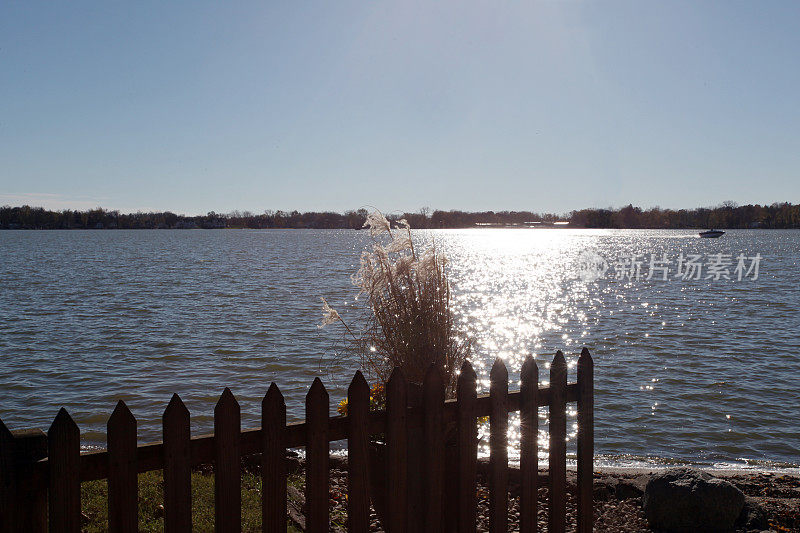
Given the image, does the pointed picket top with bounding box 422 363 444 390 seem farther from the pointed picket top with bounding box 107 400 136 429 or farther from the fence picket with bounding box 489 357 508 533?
the pointed picket top with bounding box 107 400 136 429

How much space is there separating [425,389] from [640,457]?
727 cm

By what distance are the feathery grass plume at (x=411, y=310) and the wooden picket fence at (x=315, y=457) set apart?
143 centimetres

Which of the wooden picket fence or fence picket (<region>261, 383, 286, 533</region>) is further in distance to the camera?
fence picket (<region>261, 383, 286, 533</region>)

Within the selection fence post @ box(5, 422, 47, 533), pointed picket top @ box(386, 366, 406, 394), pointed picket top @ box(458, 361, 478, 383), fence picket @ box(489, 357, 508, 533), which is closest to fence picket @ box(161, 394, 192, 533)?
fence post @ box(5, 422, 47, 533)

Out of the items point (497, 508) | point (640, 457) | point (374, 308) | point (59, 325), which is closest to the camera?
point (497, 508)

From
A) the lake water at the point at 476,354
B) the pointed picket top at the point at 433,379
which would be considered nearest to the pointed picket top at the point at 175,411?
the pointed picket top at the point at 433,379

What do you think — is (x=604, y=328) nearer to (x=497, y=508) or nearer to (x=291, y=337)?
(x=291, y=337)

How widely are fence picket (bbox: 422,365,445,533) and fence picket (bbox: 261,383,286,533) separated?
0.86m

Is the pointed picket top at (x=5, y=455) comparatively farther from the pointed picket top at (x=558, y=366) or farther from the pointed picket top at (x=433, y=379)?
the pointed picket top at (x=558, y=366)

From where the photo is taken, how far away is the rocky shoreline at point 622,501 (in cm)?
614

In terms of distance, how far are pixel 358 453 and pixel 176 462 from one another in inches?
37.5

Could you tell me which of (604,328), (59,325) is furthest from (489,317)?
(59,325)

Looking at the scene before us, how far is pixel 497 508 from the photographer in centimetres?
396

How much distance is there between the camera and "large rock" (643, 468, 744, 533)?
602 centimetres
